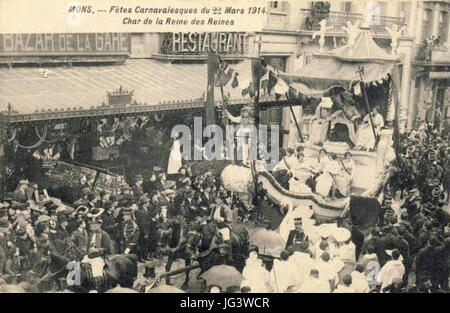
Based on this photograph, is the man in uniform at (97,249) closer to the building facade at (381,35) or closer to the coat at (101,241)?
the coat at (101,241)

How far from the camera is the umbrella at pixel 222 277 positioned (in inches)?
318

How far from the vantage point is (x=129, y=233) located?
316 inches

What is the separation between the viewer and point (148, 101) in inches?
316

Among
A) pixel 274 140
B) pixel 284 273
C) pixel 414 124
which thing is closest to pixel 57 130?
pixel 274 140

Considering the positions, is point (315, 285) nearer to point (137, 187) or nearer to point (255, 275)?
point (255, 275)

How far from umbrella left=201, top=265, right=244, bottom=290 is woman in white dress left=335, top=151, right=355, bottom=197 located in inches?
76.9

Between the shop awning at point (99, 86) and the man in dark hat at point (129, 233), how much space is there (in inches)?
56.2

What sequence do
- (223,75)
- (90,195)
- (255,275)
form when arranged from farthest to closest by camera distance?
(223,75)
(255,275)
(90,195)

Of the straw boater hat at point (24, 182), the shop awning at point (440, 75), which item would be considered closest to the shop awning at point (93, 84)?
the straw boater hat at point (24, 182)

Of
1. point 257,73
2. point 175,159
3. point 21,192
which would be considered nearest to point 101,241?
point 21,192

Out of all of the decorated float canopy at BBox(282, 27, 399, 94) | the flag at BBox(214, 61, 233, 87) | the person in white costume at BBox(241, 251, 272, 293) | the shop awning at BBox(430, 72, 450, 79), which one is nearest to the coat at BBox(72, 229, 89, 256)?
the person in white costume at BBox(241, 251, 272, 293)

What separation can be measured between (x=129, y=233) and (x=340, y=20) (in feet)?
13.7

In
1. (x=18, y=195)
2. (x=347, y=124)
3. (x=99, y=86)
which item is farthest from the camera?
(x=347, y=124)

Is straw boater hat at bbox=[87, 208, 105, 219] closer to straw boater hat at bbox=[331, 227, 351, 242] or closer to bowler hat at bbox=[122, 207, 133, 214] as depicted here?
bowler hat at bbox=[122, 207, 133, 214]
